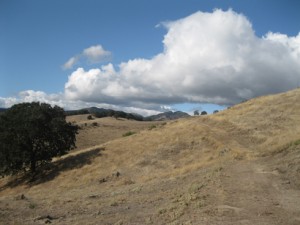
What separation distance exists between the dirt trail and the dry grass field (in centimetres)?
4

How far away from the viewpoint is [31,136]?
42.3 metres

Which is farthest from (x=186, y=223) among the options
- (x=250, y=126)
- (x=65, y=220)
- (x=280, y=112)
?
(x=280, y=112)

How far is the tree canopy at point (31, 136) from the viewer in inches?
1676

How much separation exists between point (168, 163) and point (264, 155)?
365 inches

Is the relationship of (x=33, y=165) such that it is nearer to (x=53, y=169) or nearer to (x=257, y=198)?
(x=53, y=169)

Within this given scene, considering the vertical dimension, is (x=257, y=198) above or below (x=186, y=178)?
above

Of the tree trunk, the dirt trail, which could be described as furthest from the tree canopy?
the dirt trail

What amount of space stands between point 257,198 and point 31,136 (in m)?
30.6

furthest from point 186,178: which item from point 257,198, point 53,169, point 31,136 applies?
point 31,136

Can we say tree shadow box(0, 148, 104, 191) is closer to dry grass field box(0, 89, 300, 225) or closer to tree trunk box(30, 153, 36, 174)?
dry grass field box(0, 89, 300, 225)

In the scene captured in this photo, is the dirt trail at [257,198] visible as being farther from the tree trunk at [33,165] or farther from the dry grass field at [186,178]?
the tree trunk at [33,165]

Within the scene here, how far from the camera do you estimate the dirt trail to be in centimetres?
1399

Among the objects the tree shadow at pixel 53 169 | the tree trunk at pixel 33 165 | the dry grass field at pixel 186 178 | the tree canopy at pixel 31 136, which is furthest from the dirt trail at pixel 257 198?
the tree trunk at pixel 33 165

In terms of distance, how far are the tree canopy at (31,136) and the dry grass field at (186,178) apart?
1.91m
